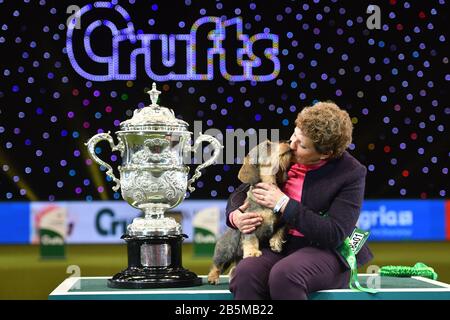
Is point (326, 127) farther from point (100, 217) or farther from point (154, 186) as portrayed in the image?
point (100, 217)

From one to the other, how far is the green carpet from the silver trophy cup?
1.51m

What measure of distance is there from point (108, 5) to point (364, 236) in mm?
4678

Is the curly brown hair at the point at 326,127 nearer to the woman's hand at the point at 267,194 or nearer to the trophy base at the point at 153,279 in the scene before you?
the woman's hand at the point at 267,194

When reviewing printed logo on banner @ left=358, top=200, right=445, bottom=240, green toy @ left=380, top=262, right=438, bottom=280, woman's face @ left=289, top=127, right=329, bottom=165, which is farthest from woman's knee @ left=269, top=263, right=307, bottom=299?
printed logo on banner @ left=358, top=200, right=445, bottom=240

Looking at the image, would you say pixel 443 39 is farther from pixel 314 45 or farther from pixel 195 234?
pixel 195 234

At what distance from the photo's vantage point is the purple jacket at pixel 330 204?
2.55 metres

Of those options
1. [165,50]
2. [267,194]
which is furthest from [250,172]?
[165,50]

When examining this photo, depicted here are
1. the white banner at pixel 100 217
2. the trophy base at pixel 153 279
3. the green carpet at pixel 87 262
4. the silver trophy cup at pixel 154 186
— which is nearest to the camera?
the trophy base at pixel 153 279

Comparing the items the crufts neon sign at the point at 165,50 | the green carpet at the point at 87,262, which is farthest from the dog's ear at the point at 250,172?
the crufts neon sign at the point at 165,50

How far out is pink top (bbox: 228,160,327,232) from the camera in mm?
2732

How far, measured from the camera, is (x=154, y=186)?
2.96m

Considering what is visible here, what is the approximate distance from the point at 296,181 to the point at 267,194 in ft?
0.61

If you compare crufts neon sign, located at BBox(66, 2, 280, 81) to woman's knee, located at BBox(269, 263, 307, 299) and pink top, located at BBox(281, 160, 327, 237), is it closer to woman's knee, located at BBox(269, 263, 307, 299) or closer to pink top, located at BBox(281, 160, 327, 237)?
pink top, located at BBox(281, 160, 327, 237)

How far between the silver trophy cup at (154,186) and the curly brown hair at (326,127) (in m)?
0.51
